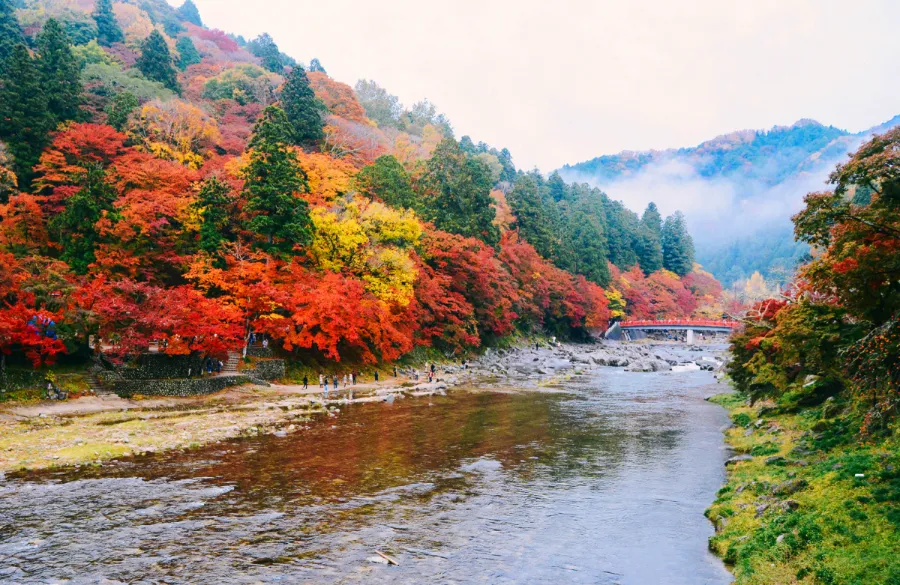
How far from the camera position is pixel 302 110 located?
206 feet

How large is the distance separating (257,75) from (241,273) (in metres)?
59.2

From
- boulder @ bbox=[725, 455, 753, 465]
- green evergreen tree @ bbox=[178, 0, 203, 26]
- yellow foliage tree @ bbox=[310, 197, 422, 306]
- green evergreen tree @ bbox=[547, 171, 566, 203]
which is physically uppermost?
green evergreen tree @ bbox=[178, 0, 203, 26]

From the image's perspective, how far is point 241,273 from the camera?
115 feet

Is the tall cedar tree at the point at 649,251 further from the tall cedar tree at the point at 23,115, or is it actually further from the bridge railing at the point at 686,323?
the tall cedar tree at the point at 23,115

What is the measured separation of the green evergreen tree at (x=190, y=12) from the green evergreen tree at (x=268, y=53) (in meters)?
37.6

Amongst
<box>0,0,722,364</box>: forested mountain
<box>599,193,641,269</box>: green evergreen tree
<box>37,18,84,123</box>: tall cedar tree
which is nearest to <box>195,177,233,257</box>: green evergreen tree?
<box>0,0,722,364</box>: forested mountain

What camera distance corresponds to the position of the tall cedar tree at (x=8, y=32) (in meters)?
56.7

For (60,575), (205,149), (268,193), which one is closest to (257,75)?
(205,149)

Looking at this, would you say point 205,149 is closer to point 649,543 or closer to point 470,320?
point 470,320

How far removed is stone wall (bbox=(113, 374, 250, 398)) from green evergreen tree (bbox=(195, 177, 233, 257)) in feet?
31.4

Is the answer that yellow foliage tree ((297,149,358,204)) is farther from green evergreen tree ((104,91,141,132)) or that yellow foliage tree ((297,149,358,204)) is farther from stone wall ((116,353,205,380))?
stone wall ((116,353,205,380))

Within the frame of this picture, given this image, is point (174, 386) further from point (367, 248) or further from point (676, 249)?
point (676, 249)

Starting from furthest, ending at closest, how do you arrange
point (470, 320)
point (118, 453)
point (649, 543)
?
point (470, 320) → point (118, 453) → point (649, 543)

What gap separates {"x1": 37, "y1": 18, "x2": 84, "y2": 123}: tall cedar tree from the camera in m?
43.9
